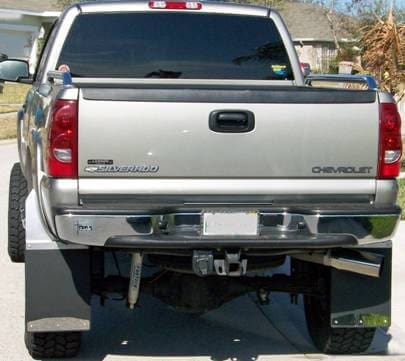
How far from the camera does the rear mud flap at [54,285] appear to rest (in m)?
5.09

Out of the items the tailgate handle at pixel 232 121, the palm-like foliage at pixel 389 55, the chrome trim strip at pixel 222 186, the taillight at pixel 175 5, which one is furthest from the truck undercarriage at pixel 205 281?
the palm-like foliage at pixel 389 55

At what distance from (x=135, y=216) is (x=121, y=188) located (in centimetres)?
17

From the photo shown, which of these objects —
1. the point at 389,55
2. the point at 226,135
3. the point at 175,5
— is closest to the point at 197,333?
the point at 226,135

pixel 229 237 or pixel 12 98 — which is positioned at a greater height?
pixel 229 237

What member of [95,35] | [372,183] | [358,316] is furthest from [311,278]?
[95,35]

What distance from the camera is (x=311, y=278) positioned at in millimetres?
5766

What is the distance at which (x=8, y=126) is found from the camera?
2080 centimetres

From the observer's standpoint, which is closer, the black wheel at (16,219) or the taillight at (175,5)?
the taillight at (175,5)

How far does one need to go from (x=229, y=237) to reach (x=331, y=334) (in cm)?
133

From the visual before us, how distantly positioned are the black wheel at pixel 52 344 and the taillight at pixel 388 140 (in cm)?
212

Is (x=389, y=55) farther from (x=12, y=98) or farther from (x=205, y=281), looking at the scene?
(x=12, y=98)

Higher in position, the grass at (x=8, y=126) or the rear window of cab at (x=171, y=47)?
the rear window of cab at (x=171, y=47)

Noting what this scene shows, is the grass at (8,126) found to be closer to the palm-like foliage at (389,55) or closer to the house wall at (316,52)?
the palm-like foliage at (389,55)

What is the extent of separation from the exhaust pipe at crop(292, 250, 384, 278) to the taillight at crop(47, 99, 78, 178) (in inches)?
61.8
